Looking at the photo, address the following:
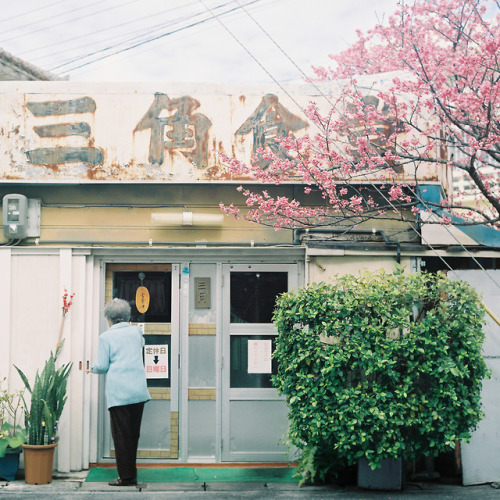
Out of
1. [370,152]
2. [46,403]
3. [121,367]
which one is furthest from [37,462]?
[370,152]

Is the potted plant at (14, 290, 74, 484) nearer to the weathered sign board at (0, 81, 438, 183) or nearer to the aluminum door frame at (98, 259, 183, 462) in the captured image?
the aluminum door frame at (98, 259, 183, 462)

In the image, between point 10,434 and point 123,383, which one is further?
point 10,434

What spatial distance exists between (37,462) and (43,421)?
1.51ft

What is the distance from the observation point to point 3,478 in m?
6.87

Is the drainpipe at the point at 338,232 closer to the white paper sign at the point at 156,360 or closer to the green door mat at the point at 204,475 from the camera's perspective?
the white paper sign at the point at 156,360

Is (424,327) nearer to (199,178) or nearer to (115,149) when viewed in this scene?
(199,178)

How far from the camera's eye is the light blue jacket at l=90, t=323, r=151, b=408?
646cm

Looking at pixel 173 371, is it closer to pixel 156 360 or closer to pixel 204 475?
pixel 156 360

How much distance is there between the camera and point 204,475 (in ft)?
23.4

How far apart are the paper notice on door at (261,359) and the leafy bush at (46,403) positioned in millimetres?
2217

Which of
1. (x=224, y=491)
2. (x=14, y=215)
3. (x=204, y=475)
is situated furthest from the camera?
(x=14, y=215)

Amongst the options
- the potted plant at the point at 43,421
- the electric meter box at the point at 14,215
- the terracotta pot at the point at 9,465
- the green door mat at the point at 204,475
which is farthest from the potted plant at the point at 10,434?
the electric meter box at the point at 14,215

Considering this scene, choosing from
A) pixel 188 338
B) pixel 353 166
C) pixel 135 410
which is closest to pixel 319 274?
pixel 353 166

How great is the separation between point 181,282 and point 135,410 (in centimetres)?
Answer: 176
